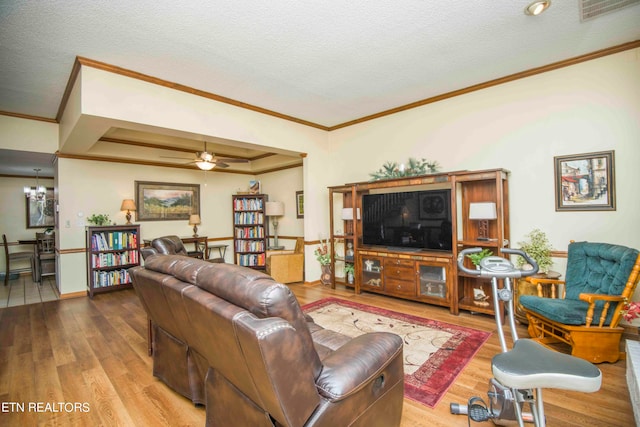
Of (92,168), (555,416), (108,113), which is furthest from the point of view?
(92,168)

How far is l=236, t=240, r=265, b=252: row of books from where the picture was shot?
273 inches

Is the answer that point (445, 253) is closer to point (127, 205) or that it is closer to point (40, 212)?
point (127, 205)

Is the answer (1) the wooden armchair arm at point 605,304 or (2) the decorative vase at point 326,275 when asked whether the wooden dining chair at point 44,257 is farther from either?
(1) the wooden armchair arm at point 605,304

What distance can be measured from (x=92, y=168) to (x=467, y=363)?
654 cm

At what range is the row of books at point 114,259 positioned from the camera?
5152 millimetres

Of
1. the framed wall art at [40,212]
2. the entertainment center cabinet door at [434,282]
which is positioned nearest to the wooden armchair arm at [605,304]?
the entertainment center cabinet door at [434,282]

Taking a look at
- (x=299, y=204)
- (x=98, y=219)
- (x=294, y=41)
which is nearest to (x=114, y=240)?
(x=98, y=219)

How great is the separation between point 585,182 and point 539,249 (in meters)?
0.87

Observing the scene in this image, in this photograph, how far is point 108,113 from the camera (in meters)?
3.16

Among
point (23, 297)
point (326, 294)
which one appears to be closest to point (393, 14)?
point (326, 294)

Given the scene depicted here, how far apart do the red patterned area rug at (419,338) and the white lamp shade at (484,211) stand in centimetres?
130

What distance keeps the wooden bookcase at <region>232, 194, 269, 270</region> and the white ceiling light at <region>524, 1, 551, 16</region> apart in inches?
223

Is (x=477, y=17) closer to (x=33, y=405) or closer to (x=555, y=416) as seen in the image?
(x=555, y=416)

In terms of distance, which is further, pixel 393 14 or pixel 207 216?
pixel 207 216
